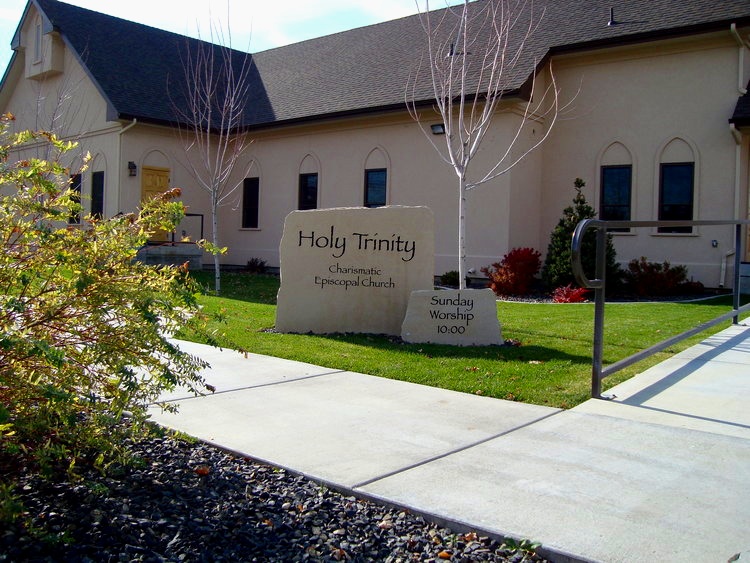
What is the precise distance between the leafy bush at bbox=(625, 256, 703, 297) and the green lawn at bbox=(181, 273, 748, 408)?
222 cm

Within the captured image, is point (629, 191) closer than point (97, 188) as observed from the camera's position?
Yes

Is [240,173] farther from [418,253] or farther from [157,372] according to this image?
[157,372]

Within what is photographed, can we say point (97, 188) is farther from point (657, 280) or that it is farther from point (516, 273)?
point (657, 280)

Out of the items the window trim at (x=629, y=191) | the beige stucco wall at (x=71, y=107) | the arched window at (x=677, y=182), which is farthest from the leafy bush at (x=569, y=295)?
the beige stucco wall at (x=71, y=107)

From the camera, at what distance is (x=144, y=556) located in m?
3.29

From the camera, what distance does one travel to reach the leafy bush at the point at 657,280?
1559 cm

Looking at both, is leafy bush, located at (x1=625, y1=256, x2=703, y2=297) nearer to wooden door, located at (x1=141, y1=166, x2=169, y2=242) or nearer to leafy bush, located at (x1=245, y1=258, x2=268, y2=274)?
leafy bush, located at (x1=245, y1=258, x2=268, y2=274)

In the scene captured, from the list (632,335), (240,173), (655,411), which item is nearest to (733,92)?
(632,335)

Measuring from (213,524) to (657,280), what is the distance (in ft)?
45.5

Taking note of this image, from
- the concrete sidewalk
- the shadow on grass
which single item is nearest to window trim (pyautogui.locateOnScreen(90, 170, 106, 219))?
the shadow on grass

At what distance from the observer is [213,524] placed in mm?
3656

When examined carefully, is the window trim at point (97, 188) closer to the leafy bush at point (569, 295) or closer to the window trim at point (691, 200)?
the leafy bush at point (569, 295)

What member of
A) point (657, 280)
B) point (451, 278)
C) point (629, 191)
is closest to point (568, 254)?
point (657, 280)

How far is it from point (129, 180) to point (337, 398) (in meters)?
18.2
